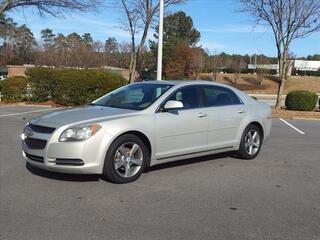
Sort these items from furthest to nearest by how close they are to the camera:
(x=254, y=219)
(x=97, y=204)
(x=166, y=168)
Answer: (x=166, y=168) < (x=97, y=204) < (x=254, y=219)

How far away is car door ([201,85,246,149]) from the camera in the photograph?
782cm

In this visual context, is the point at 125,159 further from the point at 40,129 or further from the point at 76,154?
the point at 40,129

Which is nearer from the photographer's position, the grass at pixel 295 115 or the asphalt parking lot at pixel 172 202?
the asphalt parking lot at pixel 172 202

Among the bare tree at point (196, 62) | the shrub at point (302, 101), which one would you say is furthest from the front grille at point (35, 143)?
the bare tree at point (196, 62)

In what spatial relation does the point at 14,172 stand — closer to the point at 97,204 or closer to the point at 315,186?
the point at 97,204

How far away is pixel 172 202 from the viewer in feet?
18.9

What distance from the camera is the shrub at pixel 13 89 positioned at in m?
22.8

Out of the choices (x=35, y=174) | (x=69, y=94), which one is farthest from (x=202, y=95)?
(x=69, y=94)

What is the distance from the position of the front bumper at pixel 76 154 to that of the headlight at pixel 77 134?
0.18 feet

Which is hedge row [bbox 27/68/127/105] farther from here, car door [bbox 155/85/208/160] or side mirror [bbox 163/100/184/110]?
side mirror [bbox 163/100/184/110]

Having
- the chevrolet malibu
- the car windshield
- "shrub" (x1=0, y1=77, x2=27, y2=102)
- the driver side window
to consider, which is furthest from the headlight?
"shrub" (x1=0, y1=77, x2=27, y2=102)

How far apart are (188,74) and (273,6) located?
4040 cm

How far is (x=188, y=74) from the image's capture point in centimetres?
6141

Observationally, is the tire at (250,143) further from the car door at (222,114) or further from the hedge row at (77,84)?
the hedge row at (77,84)
